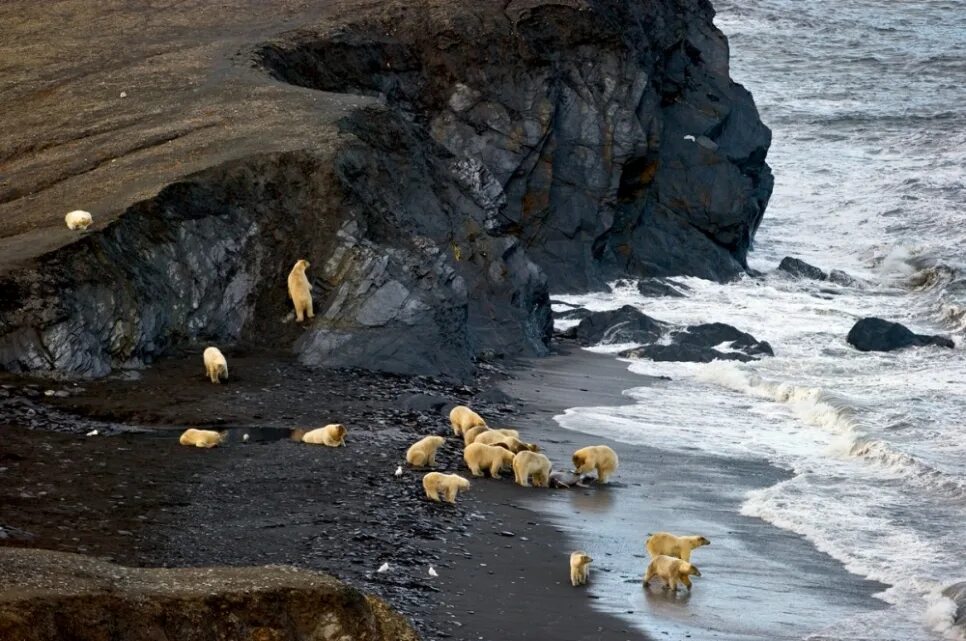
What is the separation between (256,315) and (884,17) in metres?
52.2

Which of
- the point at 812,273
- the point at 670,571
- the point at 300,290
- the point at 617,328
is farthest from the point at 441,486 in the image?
the point at 812,273

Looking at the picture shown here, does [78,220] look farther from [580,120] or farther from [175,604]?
[580,120]

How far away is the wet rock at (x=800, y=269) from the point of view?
1325 inches

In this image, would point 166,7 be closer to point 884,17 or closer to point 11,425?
point 11,425

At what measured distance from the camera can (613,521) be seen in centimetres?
1337

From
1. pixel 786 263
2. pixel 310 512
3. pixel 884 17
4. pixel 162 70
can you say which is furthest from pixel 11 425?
pixel 884 17

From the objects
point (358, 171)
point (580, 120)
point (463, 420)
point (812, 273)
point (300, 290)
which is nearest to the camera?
point (463, 420)

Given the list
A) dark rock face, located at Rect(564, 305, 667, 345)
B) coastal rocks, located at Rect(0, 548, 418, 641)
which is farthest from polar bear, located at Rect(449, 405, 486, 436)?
dark rock face, located at Rect(564, 305, 667, 345)

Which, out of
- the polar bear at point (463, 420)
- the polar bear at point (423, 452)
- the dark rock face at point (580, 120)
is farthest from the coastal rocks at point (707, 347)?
the polar bear at point (423, 452)

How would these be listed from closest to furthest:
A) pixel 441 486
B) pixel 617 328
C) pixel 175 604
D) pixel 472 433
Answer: pixel 175 604, pixel 441 486, pixel 472 433, pixel 617 328

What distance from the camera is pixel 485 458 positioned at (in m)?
14.3

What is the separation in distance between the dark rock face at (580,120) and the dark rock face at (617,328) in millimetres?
2401

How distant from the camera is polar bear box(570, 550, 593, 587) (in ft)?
36.8

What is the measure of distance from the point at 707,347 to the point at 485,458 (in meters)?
10.7
